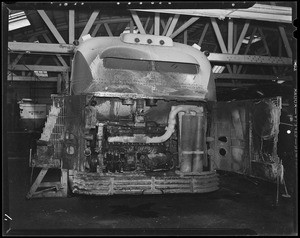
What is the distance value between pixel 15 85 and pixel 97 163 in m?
13.0

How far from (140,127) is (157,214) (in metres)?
1.72

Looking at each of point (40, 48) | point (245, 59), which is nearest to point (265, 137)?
point (245, 59)

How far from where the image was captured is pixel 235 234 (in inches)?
163

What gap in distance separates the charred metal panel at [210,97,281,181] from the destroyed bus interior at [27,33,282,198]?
0.8 inches

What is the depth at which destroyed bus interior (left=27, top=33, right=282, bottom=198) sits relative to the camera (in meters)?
5.32

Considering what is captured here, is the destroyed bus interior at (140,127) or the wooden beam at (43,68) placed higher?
the wooden beam at (43,68)

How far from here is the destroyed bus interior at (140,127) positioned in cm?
532

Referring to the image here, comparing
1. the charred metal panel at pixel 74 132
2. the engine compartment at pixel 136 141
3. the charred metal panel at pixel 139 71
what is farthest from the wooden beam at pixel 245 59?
the charred metal panel at pixel 74 132

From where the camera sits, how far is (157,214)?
5105 millimetres

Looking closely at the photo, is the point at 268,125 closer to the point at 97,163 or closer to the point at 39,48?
the point at 97,163

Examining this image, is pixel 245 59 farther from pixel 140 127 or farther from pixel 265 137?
pixel 140 127

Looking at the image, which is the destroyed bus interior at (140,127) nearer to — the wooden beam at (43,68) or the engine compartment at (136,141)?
the engine compartment at (136,141)

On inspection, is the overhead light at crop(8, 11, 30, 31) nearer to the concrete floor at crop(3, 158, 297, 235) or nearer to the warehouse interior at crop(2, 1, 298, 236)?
the warehouse interior at crop(2, 1, 298, 236)

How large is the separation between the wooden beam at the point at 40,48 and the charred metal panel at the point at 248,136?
360 cm
